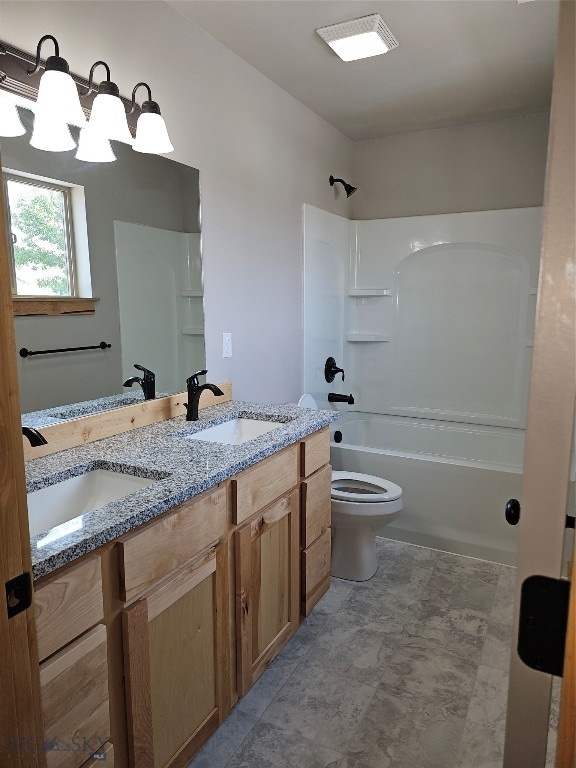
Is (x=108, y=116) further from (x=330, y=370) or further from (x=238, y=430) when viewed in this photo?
(x=330, y=370)

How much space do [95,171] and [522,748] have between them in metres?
1.96

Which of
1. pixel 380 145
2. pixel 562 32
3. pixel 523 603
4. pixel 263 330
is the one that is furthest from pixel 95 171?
pixel 380 145

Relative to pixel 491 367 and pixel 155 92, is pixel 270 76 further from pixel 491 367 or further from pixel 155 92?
pixel 491 367

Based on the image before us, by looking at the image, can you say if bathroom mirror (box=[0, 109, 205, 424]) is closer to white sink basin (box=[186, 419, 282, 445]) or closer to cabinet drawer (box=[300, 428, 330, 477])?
white sink basin (box=[186, 419, 282, 445])

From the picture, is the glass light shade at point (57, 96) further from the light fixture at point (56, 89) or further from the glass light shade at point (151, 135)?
the glass light shade at point (151, 135)

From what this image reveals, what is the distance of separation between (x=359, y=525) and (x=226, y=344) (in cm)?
112

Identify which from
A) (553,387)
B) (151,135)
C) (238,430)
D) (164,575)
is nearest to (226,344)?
(238,430)

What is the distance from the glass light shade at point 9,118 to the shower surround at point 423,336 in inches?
74.8

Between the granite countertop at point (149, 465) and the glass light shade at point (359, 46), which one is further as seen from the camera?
the glass light shade at point (359, 46)

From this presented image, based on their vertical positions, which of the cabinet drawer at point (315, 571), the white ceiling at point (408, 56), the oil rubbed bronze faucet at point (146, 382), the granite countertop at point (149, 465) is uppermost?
the white ceiling at point (408, 56)

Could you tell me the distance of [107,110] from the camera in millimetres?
1774

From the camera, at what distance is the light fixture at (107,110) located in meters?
1.75

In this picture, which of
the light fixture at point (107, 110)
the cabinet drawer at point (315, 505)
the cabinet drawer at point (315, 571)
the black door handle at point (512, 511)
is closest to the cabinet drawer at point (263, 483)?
the cabinet drawer at point (315, 505)

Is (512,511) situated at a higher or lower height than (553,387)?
lower
